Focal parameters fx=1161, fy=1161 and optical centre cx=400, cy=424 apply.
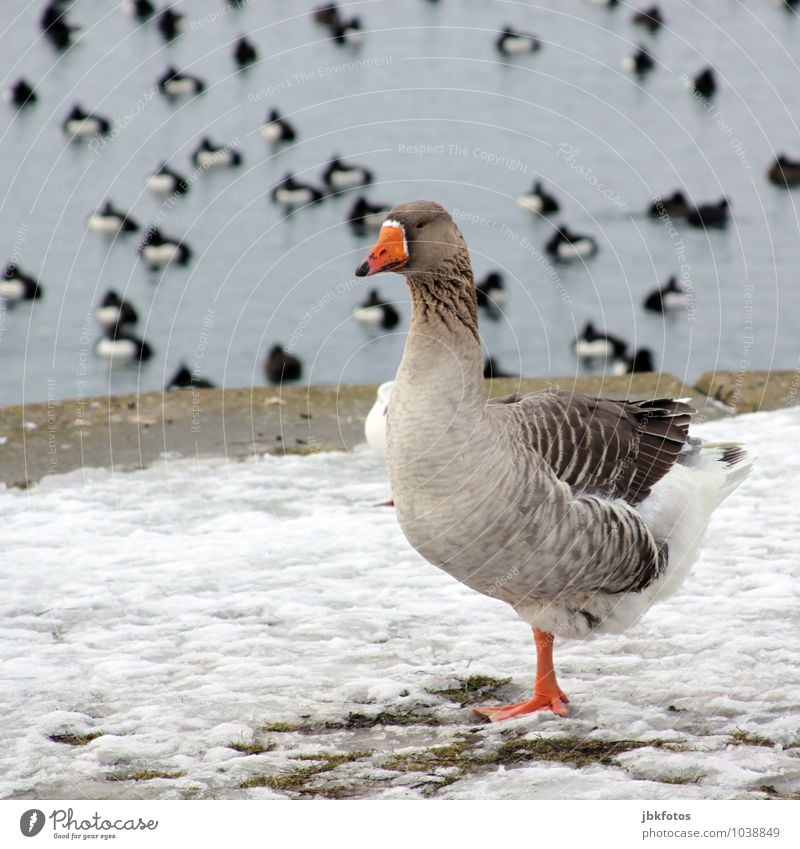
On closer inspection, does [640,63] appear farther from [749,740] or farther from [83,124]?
[749,740]

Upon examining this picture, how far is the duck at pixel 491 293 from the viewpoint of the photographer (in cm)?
1586

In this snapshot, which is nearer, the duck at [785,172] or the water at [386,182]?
the water at [386,182]

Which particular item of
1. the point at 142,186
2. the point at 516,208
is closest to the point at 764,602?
the point at 516,208

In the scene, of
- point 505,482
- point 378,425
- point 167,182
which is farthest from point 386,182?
point 505,482

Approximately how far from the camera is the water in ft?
51.4

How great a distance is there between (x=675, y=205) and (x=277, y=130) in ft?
23.4

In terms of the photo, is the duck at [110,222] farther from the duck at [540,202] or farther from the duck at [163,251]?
the duck at [540,202]

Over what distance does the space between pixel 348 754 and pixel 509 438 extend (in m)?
1.55

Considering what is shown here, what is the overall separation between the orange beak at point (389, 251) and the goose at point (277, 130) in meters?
15.9

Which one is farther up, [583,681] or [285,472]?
[285,472]

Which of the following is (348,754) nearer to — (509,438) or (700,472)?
(509,438)

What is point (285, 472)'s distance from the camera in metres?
8.72

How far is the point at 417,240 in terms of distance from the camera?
16.7 feet

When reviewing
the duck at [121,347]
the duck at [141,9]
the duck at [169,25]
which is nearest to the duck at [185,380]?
the duck at [121,347]
